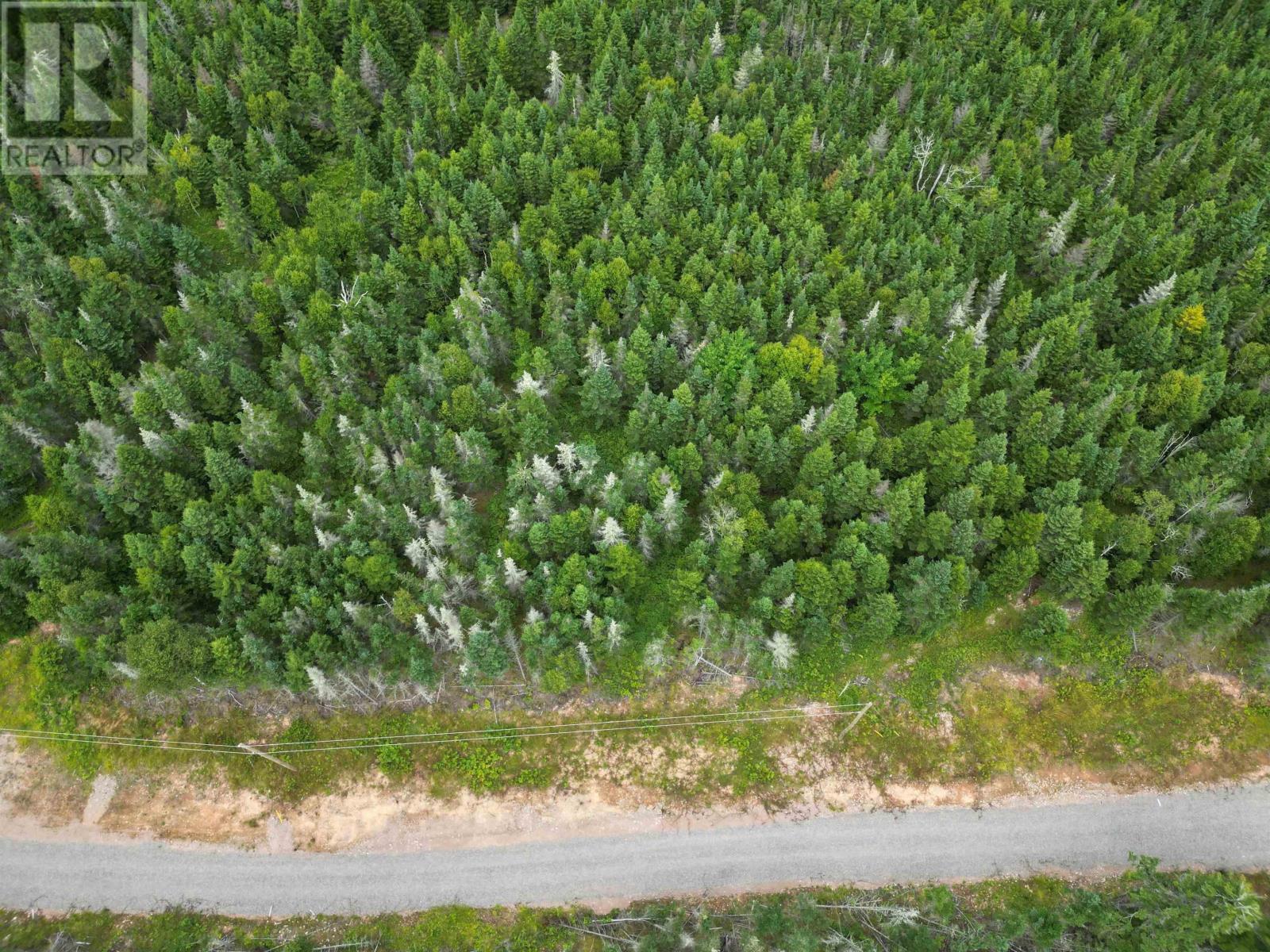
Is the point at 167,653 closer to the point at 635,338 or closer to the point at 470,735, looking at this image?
the point at 470,735

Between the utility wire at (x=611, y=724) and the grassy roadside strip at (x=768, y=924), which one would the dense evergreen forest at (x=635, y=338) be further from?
the grassy roadside strip at (x=768, y=924)

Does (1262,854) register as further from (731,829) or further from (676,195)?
(676,195)

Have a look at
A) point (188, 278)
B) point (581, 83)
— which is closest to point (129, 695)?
point (188, 278)

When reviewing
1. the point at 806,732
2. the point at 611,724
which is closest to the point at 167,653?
the point at 611,724

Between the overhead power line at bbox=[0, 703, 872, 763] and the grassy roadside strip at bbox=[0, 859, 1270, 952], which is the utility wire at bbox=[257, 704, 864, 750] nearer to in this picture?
the overhead power line at bbox=[0, 703, 872, 763]

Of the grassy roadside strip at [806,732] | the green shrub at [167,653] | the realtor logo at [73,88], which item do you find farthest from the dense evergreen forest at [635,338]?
the grassy roadside strip at [806,732]

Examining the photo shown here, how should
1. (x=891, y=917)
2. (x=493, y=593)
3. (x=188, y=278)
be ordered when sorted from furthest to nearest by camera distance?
(x=188, y=278), (x=493, y=593), (x=891, y=917)
